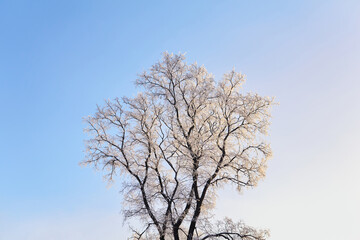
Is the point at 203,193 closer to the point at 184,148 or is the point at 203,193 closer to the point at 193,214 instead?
the point at 193,214

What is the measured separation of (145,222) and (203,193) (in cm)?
344

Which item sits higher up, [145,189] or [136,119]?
[136,119]

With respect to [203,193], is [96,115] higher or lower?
higher

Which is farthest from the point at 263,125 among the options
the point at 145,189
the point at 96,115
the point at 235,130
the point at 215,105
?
the point at 96,115

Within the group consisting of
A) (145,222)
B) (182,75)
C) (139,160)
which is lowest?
(145,222)

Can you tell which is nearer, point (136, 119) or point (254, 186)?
point (254, 186)

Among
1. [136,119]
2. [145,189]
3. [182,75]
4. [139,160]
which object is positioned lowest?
[145,189]

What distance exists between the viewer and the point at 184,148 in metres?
19.8

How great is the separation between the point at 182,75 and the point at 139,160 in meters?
5.38

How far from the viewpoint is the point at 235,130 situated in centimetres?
1948

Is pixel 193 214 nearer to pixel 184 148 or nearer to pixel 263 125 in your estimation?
pixel 184 148

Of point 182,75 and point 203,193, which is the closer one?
point 203,193

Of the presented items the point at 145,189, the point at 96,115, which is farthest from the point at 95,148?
the point at 145,189

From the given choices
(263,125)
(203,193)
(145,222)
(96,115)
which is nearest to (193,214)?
(203,193)
